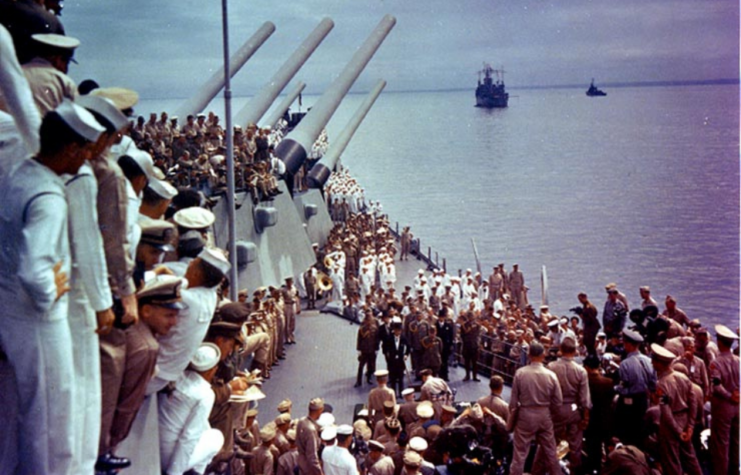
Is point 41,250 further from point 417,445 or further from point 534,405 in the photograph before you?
point 534,405

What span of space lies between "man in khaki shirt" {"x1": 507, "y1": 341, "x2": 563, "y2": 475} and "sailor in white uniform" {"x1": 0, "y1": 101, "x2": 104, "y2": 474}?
421 cm

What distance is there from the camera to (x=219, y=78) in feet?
65.8

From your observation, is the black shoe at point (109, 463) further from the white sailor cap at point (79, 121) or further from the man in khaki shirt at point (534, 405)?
the man in khaki shirt at point (534, 405)

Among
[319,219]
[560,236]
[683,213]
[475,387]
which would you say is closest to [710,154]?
[683,213]

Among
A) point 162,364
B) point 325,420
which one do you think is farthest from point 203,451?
point 325,420

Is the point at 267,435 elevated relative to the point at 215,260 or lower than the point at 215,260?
lower

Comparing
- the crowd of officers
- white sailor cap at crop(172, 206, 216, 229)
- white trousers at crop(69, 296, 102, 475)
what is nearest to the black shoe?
white trousers at crop(69, 296, 102, 475)

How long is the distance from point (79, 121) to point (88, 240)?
41 centimetres

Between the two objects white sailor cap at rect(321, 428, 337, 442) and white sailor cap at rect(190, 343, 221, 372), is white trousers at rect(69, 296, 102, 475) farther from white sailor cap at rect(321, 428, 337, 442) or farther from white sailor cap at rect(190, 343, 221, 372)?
white sailor cap at rect(321, 428, 337, 442)

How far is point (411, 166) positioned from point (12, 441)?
9312 centimetres

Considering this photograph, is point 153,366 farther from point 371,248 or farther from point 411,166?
point 411,166

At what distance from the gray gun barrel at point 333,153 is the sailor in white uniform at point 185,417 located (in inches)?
683

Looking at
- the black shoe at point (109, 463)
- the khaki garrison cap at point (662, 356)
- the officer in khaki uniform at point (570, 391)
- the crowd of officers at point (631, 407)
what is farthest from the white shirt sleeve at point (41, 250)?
the khaki garrison cap at point (662, 356)

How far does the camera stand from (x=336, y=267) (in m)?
16.8
